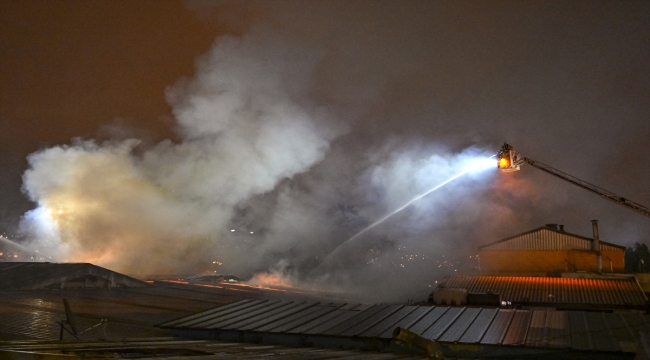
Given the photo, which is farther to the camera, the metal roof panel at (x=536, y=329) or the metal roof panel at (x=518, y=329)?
the metal roof panel at (x=518, y=329)

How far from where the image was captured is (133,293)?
77.2 ft

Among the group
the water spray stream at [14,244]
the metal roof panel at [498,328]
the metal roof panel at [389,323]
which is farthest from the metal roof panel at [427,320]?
the water spray stream at [14,244]

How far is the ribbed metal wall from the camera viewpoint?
111ft

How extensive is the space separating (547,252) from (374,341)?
2734 cm

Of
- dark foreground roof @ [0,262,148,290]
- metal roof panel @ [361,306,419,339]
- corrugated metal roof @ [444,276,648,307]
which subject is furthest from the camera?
corrugated metal roof @ [444,276,648,307]

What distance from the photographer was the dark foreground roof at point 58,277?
74.6 ft

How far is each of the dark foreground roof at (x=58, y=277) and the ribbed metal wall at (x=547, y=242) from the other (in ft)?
83.3

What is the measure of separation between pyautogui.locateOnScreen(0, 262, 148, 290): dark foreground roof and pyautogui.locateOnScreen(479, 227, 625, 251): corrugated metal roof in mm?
25405

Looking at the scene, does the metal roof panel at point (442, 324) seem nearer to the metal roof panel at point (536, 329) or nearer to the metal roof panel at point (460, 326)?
the metal roof panel at point (460, 326)

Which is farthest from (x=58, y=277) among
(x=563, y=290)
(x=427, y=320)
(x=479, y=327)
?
(x=563, y=290)

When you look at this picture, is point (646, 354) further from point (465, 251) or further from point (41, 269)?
point (465, 251)

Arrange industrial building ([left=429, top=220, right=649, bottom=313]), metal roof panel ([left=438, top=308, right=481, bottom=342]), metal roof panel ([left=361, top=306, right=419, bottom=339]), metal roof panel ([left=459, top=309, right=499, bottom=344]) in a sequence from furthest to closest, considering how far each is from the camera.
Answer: industrial building ([left=429, top=220, right=649, bottom=313]) < metal roof panel ([left=361, top=306, right=419, bottom=339]) < metal roof panel ([left=438, top=308, right=481, bottom=342]) < metal roof panel ([left=459, top=309, right=499, bottom=344])

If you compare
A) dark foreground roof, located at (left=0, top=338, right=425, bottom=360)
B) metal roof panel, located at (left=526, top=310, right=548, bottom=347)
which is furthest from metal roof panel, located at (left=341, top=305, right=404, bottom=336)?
metal roof panel, located at (left=526, top=310, right=548, bottom=347)

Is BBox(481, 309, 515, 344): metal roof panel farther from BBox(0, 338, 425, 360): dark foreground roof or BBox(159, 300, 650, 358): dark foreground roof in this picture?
BBox(0, 338, 425, 360): dark foreground roof
